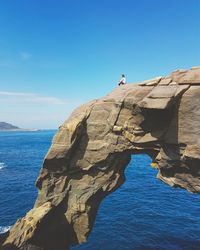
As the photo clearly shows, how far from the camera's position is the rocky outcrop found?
24.6m

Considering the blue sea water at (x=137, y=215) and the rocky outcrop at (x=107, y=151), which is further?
the blue sea water at (x=137, y=215)

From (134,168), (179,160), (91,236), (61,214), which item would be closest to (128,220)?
(91,236)

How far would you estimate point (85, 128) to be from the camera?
30.2 metres

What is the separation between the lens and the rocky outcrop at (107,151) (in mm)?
24625

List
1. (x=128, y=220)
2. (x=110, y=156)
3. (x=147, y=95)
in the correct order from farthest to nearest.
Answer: (x=128, y=220) → (x=110, y=156) → (x=147, y=95)

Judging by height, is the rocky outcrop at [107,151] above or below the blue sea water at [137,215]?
above

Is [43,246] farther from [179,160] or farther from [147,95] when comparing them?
[147,95]

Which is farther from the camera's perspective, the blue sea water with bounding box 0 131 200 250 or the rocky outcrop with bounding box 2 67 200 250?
the blue sea water with bounding box 0 131 200 250

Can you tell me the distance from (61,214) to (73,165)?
6.02 m

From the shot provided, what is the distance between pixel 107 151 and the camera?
29406 mm

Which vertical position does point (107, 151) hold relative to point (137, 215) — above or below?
above

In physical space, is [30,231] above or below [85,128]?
below

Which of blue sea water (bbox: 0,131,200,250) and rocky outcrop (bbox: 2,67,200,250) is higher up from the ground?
rocky outcrop (bbox: 2,67,200,250)

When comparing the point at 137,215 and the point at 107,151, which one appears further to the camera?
the point at 137,215
